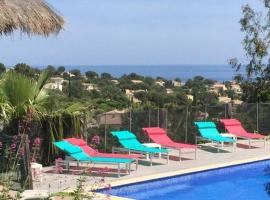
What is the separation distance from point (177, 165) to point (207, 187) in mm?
1335

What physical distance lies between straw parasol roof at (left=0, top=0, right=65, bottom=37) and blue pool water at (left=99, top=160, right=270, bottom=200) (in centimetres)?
340

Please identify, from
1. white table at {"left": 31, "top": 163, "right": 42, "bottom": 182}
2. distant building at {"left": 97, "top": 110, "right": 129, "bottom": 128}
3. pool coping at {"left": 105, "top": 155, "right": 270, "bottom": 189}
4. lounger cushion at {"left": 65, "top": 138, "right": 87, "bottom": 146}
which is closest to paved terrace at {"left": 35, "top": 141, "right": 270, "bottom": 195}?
pool coping at {"left": 105, "top": 155, "right": 270, "bottom": 189}

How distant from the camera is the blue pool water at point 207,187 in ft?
38.5

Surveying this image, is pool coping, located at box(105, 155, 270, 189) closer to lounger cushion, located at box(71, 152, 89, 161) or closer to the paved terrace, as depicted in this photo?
the paved terrace

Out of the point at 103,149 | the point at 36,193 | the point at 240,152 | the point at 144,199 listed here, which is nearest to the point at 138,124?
the point at 103,149

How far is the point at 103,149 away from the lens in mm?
15547

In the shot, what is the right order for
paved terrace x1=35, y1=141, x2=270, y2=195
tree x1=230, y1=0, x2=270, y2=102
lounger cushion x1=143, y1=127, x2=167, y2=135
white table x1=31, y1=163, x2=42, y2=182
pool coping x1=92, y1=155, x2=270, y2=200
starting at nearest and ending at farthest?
1. tree x1=230, y1=0, x2=270, y2=102
2. white table x1=31, y1=163, x2=42, y2=182
3. paved terrace x1=35, y1=141, x2=270, y2=195
4. pool coping x1=92, y1=155, x2=270, y2=200
5. lounger cushion x1=143, y1=127, x2=167, y2=135

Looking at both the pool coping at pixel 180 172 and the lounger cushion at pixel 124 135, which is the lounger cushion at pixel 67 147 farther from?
the lounger cushion at pixel 124 135

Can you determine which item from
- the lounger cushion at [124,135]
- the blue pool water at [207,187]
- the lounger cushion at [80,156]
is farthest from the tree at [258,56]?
the lounger cushion at [124,135]

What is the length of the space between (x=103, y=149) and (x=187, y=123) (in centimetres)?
355

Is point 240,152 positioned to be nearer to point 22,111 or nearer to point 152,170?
point 152,170

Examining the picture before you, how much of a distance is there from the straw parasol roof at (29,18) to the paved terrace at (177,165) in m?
2.65

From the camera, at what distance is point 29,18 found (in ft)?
29.3

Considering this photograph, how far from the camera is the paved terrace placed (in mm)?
11352
